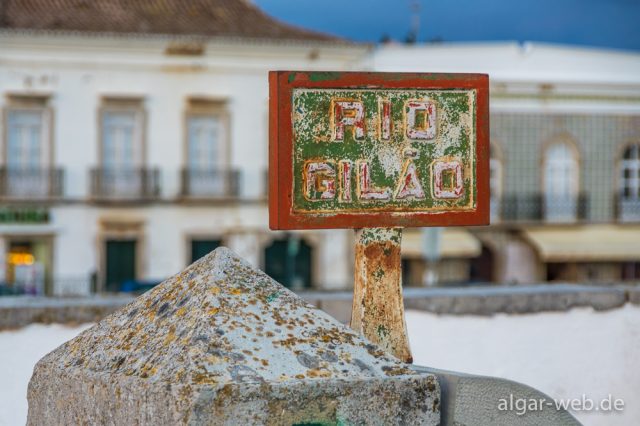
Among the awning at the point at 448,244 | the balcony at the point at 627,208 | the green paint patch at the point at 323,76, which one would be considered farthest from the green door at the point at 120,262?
the green paint patch at the point at 323,76

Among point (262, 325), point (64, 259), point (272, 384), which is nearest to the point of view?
point (272, 384)

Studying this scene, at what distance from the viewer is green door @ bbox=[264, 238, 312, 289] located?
23344 mm

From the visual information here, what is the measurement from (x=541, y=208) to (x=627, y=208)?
200 centimetres

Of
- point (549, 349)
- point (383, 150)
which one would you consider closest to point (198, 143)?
point (549, 349)

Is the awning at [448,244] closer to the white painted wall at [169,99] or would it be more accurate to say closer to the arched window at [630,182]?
the white painted wall at [169,99]

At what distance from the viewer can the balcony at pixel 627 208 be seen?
2569 cm

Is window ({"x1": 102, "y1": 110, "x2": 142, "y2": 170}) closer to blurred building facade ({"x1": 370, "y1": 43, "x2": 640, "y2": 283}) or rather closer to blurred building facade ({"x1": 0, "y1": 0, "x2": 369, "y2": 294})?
blurred building facade ({"x1": 0, "y1": 0, "x2": 369, "y2": 294})

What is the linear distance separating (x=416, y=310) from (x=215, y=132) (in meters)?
18.3

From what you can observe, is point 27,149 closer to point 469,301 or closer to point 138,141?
point 138,141

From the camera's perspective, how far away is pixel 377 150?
3793 mm

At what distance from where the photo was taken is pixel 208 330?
3119 mm

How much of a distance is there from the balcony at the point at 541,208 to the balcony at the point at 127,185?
725 centimetres

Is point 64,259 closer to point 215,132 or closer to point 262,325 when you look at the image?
point 215,132

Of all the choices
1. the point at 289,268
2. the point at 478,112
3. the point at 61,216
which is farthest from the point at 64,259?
the point at 478,112
